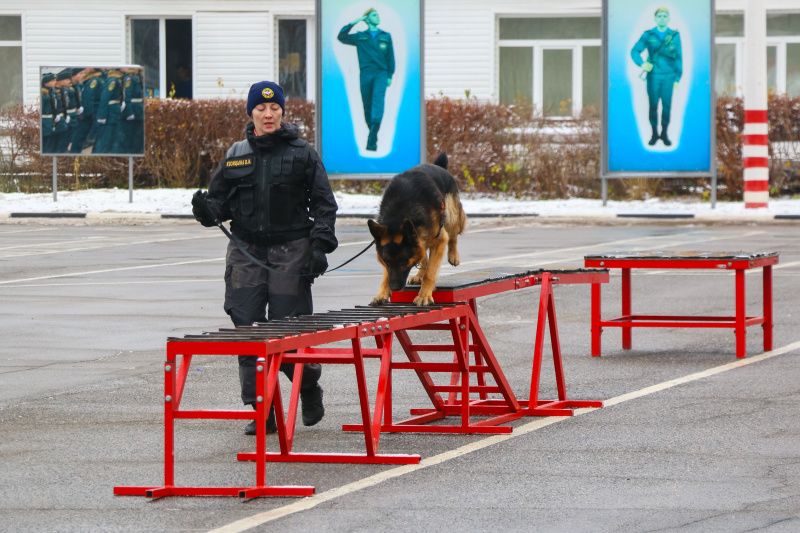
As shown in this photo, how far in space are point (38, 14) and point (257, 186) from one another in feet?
99.5

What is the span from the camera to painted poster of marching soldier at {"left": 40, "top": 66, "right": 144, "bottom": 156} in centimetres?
2766

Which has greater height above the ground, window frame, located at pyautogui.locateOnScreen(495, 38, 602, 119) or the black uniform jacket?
window frame, located at pyautogui.locateOnScreen(495, 38, 602, 119)

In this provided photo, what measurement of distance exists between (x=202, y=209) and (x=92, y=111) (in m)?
21.5

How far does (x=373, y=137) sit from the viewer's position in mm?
27203

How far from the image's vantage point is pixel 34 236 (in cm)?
2261

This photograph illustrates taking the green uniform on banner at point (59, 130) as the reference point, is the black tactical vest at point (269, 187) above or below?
below

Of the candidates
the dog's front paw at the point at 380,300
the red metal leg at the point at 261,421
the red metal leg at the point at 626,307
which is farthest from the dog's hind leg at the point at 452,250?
the red metal leg at the point at 261,421

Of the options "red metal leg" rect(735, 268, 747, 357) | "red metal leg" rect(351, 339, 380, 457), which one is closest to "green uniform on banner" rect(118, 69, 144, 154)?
"red metal leg" rect(735, 268, 747, 357)

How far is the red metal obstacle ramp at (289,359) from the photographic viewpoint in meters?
5.96

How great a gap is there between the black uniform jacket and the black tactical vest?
0.03m

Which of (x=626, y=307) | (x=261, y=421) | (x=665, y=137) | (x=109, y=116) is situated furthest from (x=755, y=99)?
(x=261, y=421)

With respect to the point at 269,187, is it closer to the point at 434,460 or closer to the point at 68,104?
the point at 434,460

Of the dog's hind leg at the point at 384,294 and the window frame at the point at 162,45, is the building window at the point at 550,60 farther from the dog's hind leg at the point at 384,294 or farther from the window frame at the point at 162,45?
the dog's hind leg at the point at 384,294

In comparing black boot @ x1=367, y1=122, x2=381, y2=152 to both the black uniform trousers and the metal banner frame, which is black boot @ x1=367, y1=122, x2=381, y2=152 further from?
the black uniform trousers
